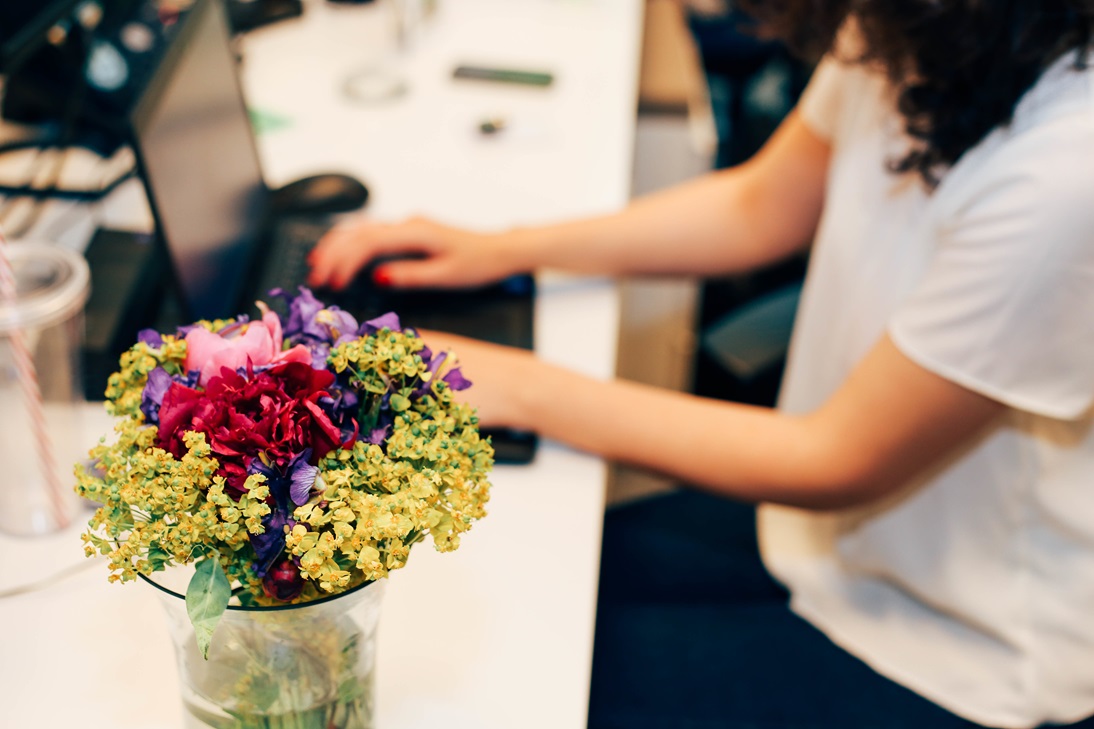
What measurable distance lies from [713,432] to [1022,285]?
0.91 ft

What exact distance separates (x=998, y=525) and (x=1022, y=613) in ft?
0.26

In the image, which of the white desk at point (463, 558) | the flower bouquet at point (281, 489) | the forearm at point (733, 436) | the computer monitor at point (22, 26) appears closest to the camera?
the flower bouquet at point (281, 489)

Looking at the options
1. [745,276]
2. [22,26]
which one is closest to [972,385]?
[22,26]

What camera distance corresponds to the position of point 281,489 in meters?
0.52

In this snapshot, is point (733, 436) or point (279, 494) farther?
point (733, 436)

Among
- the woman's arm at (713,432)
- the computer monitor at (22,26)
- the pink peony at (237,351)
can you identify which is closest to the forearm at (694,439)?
the woman's arm at (713,432)

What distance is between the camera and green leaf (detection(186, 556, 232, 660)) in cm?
50

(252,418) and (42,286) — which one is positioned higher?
(252,418)

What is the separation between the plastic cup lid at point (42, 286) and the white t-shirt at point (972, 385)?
67cm

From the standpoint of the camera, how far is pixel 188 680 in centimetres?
60

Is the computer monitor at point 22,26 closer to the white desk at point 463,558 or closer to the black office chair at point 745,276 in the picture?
the white desk at point 463,558

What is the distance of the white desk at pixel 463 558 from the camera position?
0.68 metres

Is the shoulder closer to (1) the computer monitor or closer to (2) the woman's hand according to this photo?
(2) the woman's hand

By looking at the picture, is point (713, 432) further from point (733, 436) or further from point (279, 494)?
point (279, 494)
